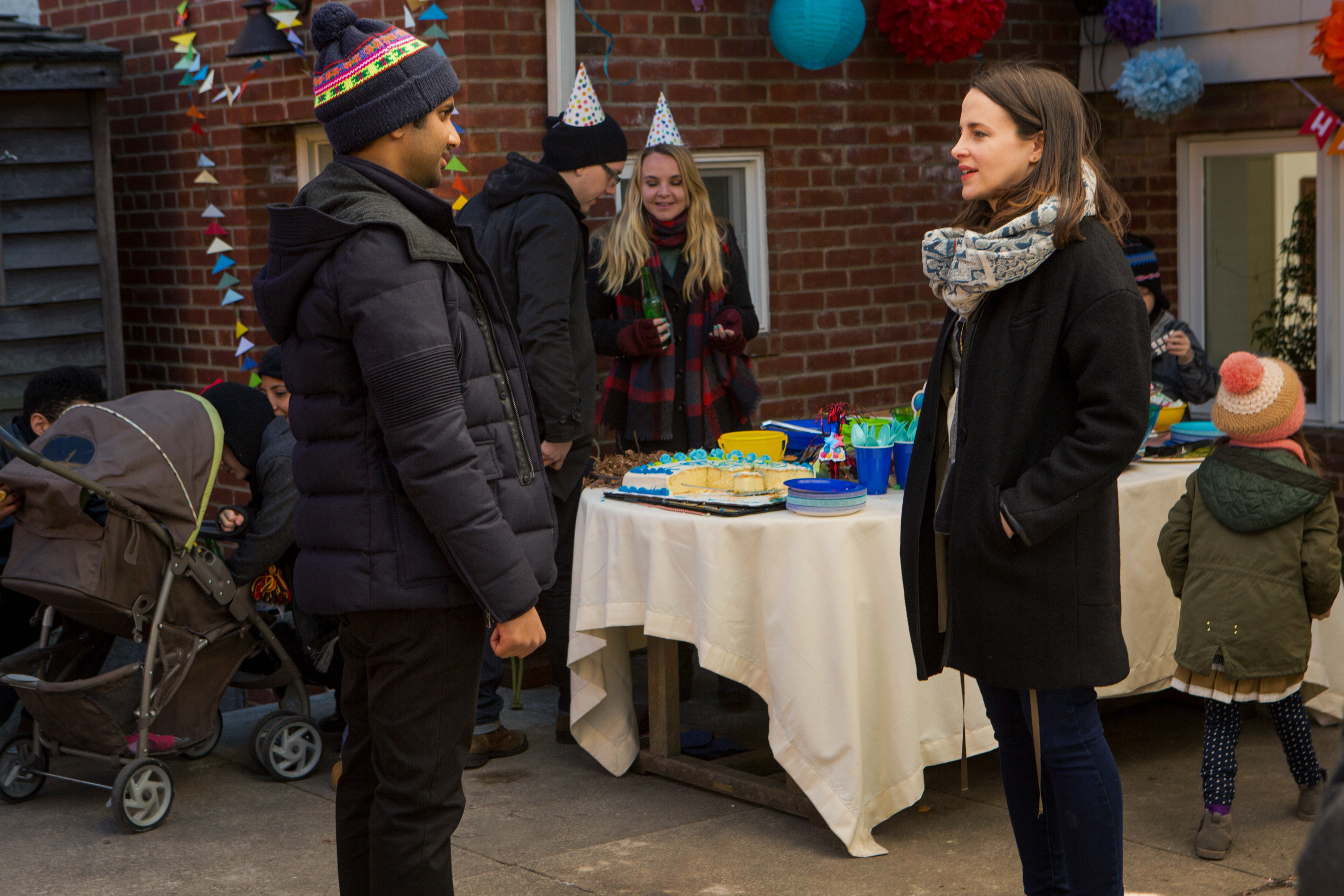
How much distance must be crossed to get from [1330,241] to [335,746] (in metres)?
5.18

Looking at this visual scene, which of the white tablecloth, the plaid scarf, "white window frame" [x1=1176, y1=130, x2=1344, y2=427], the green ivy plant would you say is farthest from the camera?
the green ivy plant

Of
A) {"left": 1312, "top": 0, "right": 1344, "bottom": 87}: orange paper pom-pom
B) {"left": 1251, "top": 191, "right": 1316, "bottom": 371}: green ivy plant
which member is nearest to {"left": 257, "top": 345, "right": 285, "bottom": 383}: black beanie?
{"left": 1312, "top": 0, "right": 1344, "bottom": 87}: orange paper pom-pom

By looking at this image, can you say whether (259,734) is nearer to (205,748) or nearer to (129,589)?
(205,748)

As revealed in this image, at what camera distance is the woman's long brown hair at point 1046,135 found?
2.88 meters

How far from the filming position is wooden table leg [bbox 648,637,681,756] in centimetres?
464

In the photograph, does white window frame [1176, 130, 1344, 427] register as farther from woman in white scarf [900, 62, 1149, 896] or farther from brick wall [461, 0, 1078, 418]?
woman in white scarf [900, 62, 1149, 896]

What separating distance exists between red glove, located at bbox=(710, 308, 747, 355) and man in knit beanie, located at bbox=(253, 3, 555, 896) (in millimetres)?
2684

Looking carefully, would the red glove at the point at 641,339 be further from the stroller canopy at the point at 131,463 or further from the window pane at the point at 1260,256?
the window pane at the point at 1260,256

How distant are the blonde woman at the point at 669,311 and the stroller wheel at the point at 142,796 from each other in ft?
6.95

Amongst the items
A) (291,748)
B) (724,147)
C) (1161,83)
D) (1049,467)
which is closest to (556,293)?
(291,748)

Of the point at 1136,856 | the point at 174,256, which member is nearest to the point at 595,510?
the point at 1136,856

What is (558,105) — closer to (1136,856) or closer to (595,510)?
(595,510)

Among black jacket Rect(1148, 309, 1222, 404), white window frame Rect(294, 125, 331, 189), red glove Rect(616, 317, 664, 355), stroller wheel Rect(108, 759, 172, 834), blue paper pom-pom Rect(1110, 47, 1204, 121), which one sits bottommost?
stroller wheel Rect(108, 759, 172, 834)

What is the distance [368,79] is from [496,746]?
110 inches
